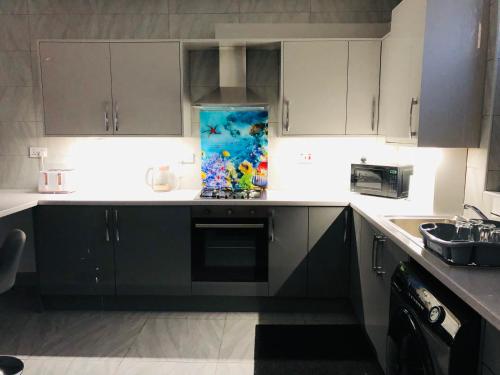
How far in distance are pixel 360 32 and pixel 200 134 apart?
148 cm

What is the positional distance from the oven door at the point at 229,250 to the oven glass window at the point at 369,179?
31.3 inches

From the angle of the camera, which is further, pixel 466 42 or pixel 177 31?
pixel 177 31

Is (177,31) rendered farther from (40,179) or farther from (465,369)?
(465,369)

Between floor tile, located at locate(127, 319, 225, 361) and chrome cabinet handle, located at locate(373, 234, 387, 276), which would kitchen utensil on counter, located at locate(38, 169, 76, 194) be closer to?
floor tile, located at locate(127, 319, 225, 361)

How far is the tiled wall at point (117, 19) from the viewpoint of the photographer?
327 centimetres

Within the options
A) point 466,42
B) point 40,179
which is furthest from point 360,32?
point 40,179

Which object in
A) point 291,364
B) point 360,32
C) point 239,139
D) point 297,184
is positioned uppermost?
point 360,32

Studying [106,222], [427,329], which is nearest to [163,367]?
[106,222]

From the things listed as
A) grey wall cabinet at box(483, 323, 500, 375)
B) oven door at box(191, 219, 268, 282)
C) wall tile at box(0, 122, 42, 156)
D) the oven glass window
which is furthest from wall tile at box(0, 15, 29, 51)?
grey wall cabinet at box(483, 323, 500, 375)

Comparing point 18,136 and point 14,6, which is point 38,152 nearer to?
point 18,136

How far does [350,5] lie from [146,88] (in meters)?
1.70

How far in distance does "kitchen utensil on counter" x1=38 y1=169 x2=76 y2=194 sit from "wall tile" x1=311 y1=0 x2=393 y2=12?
2307 millimetres

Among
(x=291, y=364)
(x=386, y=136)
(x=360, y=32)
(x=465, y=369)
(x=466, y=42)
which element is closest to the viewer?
(x=465, y=369)

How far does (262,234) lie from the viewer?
297cm
